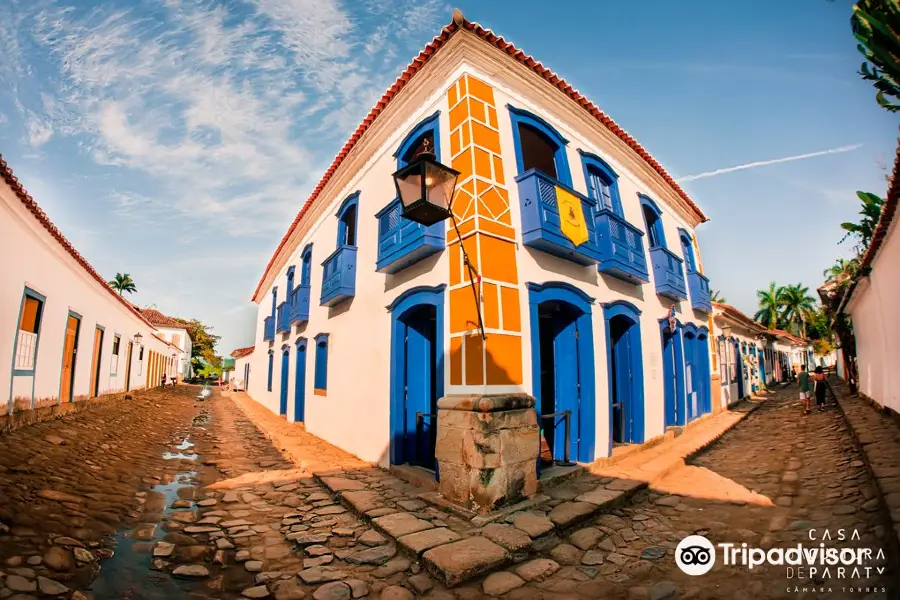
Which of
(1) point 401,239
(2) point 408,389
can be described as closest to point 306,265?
(1) point 401,239

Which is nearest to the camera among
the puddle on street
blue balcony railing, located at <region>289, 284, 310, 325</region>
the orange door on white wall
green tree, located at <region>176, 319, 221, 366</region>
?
the puddle on street

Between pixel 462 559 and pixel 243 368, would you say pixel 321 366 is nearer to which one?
pixel 462 559

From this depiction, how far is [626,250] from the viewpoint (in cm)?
739

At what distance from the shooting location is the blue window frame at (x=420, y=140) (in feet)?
19.6

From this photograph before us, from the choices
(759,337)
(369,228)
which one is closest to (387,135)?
(369,228)

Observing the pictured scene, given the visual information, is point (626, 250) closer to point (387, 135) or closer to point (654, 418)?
point (654, 418)

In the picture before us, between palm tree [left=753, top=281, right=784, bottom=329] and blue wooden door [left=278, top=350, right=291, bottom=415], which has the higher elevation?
palm tree [left=753, top=281, right=784, bottom=329]

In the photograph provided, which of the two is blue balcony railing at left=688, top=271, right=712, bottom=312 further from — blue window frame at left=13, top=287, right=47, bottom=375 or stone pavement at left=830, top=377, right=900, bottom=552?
blue window frame at left=13, top=287, right=47, bottom=375

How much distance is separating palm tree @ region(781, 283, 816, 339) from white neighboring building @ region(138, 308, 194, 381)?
58311mm

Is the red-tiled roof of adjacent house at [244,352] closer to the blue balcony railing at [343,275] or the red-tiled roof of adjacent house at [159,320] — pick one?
the red-tiled roof of adjacent house at [159,320]

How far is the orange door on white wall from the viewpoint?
9.73 metres

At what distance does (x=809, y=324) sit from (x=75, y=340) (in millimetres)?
56569

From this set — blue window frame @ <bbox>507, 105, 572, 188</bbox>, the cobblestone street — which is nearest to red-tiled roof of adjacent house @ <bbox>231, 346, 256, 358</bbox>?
the cobblestone street

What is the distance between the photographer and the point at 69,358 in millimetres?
10203
